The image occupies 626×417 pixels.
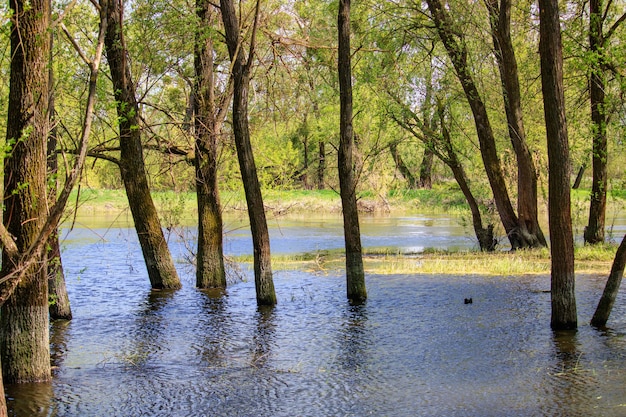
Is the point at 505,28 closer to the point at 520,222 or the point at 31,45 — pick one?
the point at 520,222

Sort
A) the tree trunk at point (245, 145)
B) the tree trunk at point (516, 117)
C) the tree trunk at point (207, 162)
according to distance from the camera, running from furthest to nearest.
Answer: the tree trunk at point (516, 117)
the tree trunk at point (207, 162)
the tree trunk at point (245, 145)

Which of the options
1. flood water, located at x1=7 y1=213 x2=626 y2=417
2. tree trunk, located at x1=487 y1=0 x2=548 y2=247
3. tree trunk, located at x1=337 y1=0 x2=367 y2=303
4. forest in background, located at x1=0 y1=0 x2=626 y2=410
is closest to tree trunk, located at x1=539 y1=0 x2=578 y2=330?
forest in background, located at x1=0 y1=0 x2=626 y2=410

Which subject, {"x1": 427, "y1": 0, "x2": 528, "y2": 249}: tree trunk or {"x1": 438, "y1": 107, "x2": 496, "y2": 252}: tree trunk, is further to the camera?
{"x1": 438, "y1": 107, "x2": 496, "y2": 252}: tree trunk

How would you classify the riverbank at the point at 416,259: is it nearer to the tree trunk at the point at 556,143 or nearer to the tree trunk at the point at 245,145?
the tree trunk at the point at 245,145

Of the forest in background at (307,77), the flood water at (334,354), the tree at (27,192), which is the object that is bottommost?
the flood water at (334,354)

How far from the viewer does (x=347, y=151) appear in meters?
14.1

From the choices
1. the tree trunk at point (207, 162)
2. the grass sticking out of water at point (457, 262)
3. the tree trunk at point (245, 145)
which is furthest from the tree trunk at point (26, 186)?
the grass sticking out of water at point (457, 262)

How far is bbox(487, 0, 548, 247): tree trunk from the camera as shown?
19.5 m

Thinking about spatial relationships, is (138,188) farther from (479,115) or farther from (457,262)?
(479,115)

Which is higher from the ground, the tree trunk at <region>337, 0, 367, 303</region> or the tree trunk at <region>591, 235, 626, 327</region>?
the tree trunk at <region>337, 0, 367, 303</region>

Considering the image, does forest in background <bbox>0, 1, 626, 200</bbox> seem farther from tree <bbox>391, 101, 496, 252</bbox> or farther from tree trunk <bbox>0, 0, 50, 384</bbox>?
tree trunk <bbox>0, 0, 50, 384</bbox>

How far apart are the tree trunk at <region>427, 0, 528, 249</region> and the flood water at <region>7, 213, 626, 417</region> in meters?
4.90

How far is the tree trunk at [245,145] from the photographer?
13.3 m

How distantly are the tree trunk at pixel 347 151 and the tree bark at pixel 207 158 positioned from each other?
116 inches
